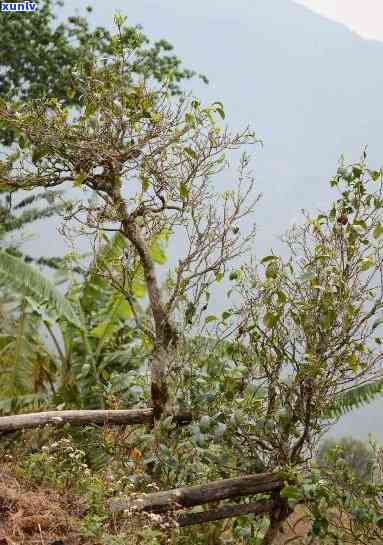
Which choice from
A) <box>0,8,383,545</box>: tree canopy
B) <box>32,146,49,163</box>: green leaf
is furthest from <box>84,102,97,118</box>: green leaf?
<box>32,146,49,163</box>: green leaf

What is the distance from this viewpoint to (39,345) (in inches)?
372

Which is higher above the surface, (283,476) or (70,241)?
(70,241)

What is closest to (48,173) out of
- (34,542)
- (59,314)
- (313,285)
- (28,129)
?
(28,129)

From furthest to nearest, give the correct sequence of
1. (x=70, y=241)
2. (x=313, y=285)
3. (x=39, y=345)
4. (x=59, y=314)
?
(x=39, y=345) → (x=59, y=314) → (x=70, y=241) → (x=313, y=285)

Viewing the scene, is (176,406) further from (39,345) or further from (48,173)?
(39,345)

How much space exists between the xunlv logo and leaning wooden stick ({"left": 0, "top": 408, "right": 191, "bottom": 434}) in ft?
37.6

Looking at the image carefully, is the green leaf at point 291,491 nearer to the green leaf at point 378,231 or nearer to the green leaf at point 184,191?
the green leaf at point 378,231

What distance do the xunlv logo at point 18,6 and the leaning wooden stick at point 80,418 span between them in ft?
37.6

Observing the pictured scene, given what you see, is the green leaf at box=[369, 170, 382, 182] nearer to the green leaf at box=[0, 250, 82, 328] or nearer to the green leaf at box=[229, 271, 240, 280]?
the green leaf at box=[229, 271, 240, 280]

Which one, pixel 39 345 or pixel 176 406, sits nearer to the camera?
pixel 176 406

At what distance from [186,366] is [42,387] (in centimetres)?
527

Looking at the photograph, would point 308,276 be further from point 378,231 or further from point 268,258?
point 378,231

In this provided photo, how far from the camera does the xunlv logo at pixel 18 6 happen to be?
46.1 feet

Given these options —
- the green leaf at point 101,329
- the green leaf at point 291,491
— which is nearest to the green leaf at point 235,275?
the green leaf at point 291,491
